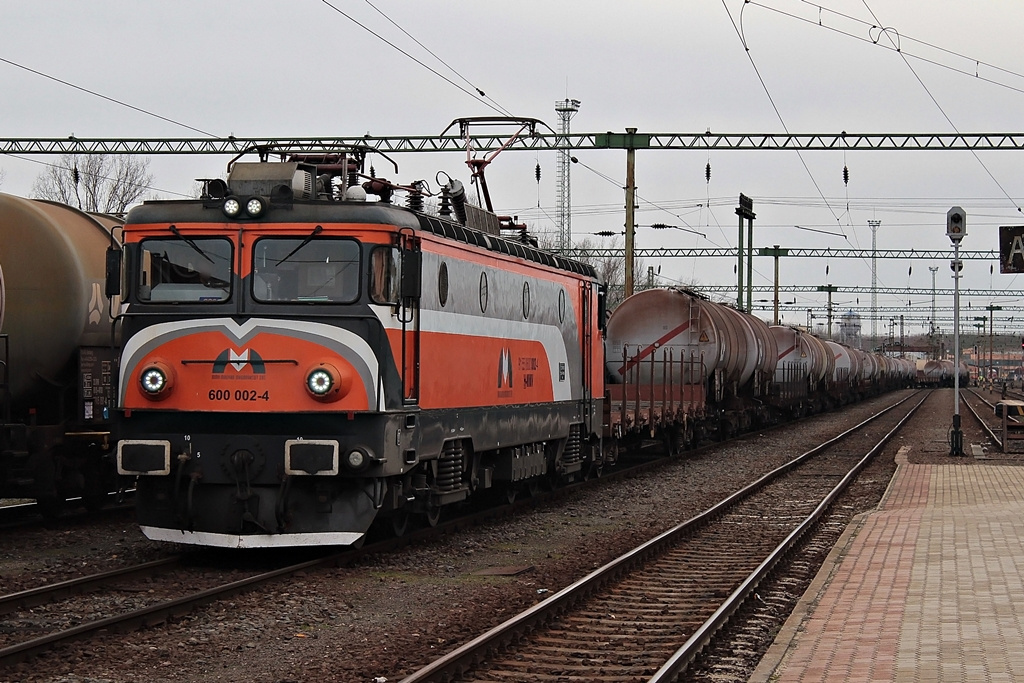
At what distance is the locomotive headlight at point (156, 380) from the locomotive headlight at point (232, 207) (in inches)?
59.4

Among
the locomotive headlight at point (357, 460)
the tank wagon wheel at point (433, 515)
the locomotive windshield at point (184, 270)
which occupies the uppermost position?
the locomotive windshield at point (184, 270)

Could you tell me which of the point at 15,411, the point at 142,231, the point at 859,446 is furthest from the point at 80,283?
the point at 859,446

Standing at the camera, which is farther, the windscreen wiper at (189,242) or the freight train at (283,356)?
the windscreen wiper at (189,242)

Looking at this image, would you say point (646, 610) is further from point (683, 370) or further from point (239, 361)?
point (683, 370)

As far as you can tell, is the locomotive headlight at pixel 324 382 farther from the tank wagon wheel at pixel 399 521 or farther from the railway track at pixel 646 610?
the railway track at pixel 646 610

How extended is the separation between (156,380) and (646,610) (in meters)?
4.87

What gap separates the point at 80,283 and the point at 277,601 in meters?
6.05

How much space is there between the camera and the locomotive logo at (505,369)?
597 inches

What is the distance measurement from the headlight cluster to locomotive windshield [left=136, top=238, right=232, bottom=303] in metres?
0.28

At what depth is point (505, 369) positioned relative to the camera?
15383 millimetres

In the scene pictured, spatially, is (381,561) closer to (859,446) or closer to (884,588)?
(884,588)

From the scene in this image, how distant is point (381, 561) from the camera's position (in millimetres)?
12523

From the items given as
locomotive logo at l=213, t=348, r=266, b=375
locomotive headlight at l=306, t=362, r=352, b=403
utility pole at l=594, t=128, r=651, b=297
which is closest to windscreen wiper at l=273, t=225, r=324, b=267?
locomotive logo at l=213, t=348, r=266, b=375

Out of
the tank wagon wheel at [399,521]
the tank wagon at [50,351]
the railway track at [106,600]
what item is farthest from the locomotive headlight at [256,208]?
the tank wagon wheel at [399,521]
